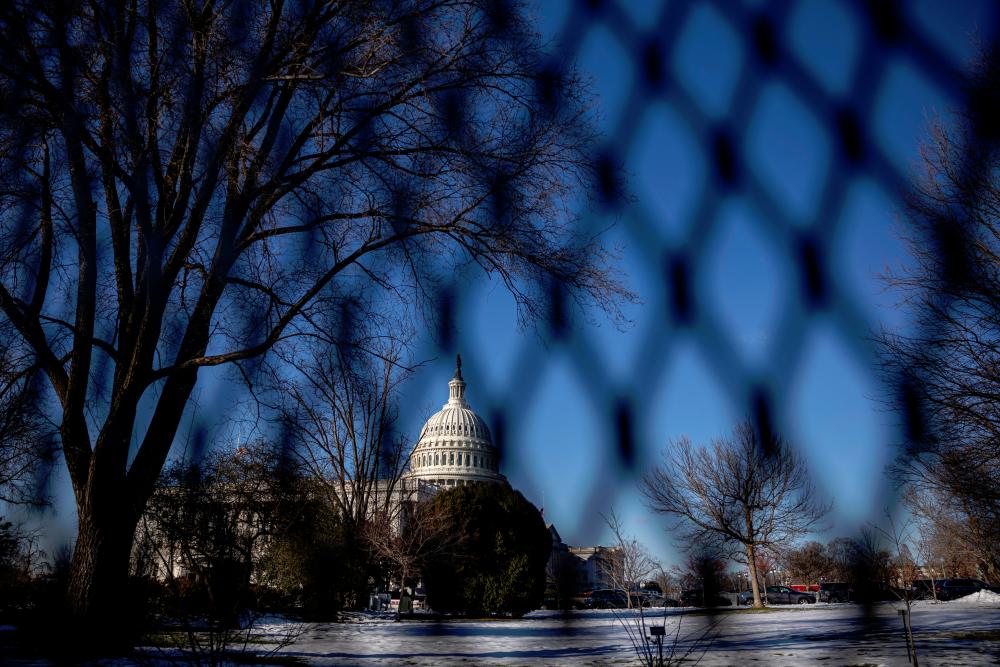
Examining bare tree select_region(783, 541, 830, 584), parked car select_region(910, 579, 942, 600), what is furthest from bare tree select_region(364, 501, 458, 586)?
bare tree select_region(783, 541, 830, 584)

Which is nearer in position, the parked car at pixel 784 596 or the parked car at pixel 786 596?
the parked car at pixel 784 596

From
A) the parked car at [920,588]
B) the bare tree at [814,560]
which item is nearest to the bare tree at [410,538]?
the parked car at [920,588]

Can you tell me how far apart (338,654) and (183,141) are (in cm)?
471

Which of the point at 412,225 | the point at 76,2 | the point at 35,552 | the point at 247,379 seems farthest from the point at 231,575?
the point at 35,552

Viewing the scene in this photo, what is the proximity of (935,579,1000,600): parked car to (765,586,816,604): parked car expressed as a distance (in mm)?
4386

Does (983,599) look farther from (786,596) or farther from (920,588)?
(786,596)

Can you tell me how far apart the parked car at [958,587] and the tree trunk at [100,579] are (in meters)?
21.6

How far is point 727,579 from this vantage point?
8.67ft

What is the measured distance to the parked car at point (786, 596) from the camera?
957 inches

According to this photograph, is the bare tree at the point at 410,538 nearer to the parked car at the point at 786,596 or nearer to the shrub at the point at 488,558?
the shrub at the point at 488,558

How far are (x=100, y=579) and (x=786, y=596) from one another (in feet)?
85.2

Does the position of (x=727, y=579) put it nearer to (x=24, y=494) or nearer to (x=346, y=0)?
(x=346, y=0)

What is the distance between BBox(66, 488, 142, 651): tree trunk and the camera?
14.7ft

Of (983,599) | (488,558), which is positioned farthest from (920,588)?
(488,558)
